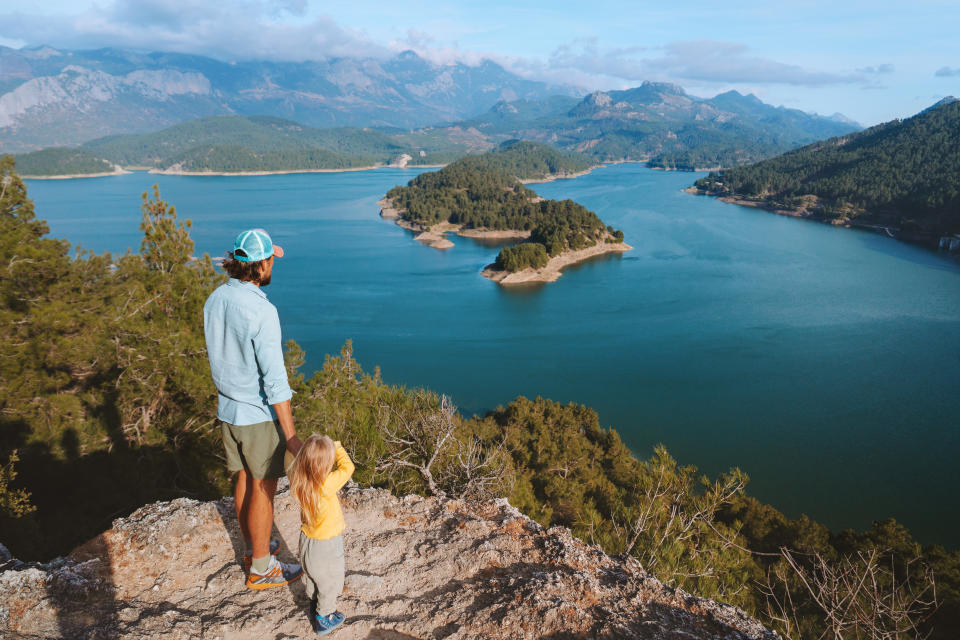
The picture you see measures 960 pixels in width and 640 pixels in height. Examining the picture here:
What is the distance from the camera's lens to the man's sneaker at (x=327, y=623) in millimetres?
2258

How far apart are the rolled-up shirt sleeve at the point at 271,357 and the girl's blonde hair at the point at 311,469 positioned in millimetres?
296

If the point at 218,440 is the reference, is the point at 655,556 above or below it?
above

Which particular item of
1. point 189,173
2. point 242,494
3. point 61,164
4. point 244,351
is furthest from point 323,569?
point 61,164

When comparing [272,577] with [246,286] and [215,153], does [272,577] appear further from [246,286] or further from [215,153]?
[215,153]

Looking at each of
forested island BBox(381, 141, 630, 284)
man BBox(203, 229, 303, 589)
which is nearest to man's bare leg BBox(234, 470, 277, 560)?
man BBox(203, 229, 303, 589)

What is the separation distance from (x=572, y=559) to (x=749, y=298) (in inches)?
1521

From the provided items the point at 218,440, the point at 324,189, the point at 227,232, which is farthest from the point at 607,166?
the point at 218,440

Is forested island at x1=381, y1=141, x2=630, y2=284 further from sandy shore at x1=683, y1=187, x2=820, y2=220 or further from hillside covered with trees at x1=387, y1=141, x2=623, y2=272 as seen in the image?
sandy shore at x1=683, y1=187, x2=820, y2=220

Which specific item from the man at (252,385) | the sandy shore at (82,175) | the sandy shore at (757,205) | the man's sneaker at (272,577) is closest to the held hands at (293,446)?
the man at (252,385)

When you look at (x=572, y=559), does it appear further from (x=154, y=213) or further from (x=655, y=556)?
(x=154, y=213)

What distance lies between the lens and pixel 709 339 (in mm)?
29688

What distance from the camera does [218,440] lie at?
6.45m

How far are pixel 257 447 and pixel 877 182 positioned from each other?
3600 inches

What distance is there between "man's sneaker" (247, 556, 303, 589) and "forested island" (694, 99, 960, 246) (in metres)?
71.1
